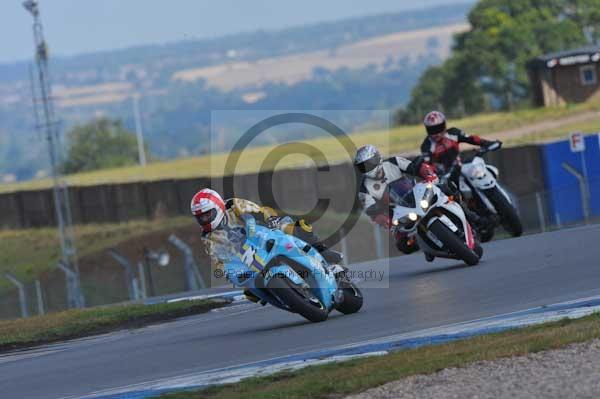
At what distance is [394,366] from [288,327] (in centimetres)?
357

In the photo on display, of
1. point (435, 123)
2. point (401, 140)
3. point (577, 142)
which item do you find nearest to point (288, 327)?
point (435, 123)

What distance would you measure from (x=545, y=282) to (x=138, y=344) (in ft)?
14.6

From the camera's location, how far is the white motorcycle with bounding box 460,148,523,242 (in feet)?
59.0

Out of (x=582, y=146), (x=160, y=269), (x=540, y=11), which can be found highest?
(x=540, y=11)

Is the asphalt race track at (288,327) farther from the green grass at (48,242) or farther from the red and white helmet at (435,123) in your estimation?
the green grass at (48,242)

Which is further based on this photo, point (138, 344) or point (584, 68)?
point (584, 68)

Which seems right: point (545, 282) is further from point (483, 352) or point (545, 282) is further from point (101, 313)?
point (101, 313)

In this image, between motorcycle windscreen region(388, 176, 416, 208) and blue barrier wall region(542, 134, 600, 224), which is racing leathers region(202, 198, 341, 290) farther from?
blue barrier wall region(542, 134, 600, 224)

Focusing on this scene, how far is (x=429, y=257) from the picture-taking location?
52.7 ft

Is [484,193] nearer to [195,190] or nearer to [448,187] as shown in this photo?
[448,187]

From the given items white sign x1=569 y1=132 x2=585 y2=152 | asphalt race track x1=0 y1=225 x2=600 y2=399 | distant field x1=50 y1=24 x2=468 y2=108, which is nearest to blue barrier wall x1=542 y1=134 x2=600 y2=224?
white sign x1=569 y1=132 x2=585 y2=152

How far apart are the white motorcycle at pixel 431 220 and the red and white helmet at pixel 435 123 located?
8.77ft

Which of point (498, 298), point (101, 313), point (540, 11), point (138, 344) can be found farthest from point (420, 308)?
point (540, 11)

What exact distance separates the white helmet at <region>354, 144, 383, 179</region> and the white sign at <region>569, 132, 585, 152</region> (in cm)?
1296
